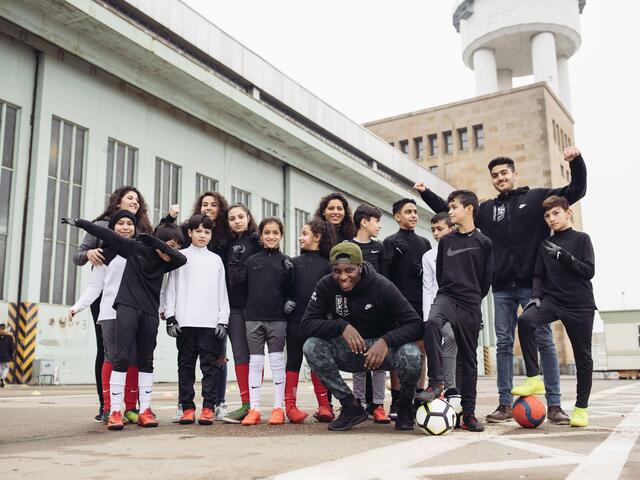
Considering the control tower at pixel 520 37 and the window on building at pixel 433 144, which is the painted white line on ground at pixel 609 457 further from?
the control tower at pixel 520 37

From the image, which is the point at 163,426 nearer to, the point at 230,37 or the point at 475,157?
the point at 230,37

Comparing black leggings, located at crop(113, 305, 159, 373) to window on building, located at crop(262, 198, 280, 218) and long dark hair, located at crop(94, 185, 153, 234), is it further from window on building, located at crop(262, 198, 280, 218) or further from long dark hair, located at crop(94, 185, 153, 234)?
window on building, located at crop(262, 198, 280, 218)

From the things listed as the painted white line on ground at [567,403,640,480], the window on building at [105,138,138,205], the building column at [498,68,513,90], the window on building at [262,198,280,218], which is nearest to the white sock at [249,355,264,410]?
the painted white line on ground at [567,403,640,480]

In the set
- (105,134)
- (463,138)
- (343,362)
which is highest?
(463,138)

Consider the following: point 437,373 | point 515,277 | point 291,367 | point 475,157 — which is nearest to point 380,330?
point 437,373

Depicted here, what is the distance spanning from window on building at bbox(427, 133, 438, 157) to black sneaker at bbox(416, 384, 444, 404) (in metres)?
47.3

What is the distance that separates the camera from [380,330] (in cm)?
495

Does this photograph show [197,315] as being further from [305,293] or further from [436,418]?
[436,418]

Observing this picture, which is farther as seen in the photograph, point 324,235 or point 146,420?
point 324,235

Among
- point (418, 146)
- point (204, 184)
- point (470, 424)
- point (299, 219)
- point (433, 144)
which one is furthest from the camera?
point (418, 146)

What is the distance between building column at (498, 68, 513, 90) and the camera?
61025 millimetres

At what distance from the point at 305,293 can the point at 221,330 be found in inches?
30.3

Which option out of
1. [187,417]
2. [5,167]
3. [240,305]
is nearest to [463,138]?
[5,167]

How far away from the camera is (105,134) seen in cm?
1789
